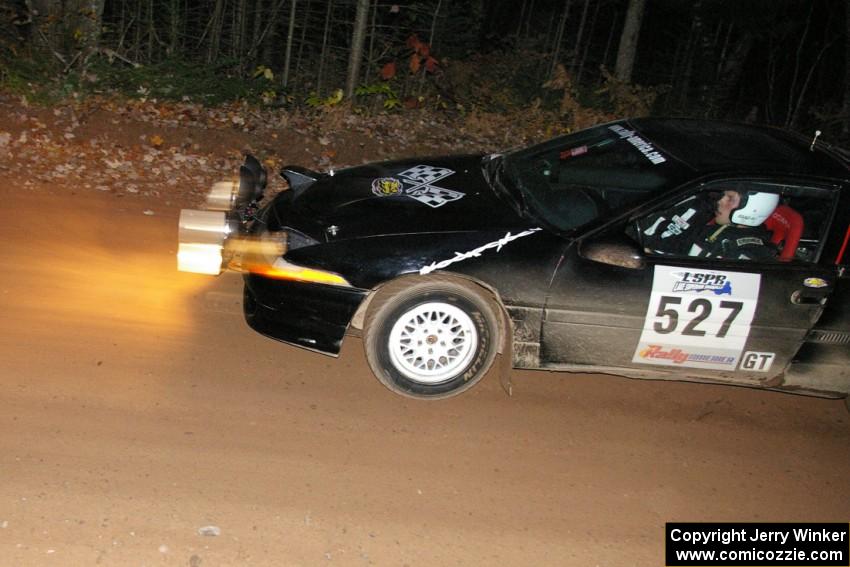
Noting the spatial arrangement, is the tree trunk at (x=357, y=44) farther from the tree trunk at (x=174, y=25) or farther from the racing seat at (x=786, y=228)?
the racing seat at (x=786, y=228)

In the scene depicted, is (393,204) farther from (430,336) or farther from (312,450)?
(312,450)

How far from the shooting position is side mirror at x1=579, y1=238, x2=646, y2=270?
157 inches

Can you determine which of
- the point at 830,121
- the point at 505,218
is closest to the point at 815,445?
the point at 505,218

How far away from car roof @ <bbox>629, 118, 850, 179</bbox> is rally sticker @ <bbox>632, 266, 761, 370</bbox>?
642 millimetres

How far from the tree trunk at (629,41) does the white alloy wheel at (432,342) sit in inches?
405

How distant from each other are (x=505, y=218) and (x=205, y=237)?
1.84 metres

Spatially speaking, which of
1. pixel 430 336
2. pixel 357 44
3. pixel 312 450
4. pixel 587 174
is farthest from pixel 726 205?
pixel 357 44

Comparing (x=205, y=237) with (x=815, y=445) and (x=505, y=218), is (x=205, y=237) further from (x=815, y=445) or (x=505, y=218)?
(x=815, y=445)

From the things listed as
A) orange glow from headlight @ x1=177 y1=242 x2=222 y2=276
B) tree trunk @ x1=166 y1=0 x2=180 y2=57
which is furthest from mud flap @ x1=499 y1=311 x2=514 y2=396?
tree trunk @ x1=166 y1=0 x2=180 y2=57

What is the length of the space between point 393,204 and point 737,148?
218 centimetres

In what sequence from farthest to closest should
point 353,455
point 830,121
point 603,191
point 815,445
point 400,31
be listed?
point 830,121 < point 400,31 < point 603,191 < point 815,445 < point 353,455

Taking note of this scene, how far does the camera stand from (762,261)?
4219 mm

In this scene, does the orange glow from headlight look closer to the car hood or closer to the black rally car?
the black rally car

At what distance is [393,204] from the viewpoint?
4438mm
